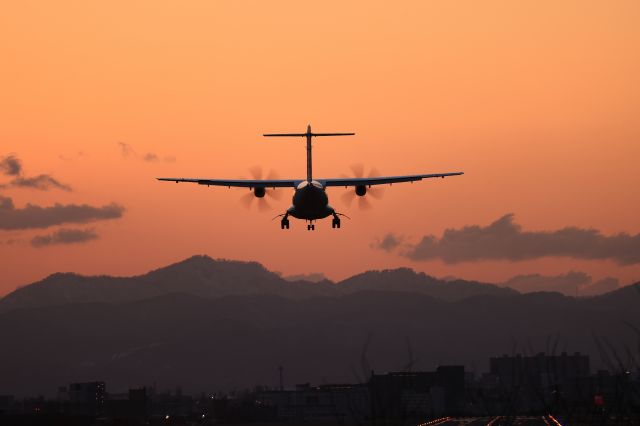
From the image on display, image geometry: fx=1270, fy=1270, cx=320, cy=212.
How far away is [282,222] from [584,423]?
37053 millimetres

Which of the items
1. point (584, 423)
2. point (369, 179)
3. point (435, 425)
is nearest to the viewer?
point (584, 423)

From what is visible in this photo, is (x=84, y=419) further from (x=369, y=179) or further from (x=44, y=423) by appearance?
(x=369, y=179)

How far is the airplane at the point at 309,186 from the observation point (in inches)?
4951

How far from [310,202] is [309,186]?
65.9 inches

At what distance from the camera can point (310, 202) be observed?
125812 mm

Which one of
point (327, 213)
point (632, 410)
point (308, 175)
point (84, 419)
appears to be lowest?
point (632, 410)

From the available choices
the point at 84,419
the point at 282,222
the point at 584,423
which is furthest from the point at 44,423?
the point at 584,423

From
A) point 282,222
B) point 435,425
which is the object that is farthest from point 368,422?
point 282,222

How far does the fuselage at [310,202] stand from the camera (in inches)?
4931

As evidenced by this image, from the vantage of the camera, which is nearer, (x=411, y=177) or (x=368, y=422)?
(x=411, y=177)

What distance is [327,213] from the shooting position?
129125 mm

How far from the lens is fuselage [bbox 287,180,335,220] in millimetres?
A: 125250

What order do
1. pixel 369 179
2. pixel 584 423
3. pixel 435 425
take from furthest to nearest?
pixel 369 179 → pixel 435 425 → pixel 584 423

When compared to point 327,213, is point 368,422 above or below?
below
